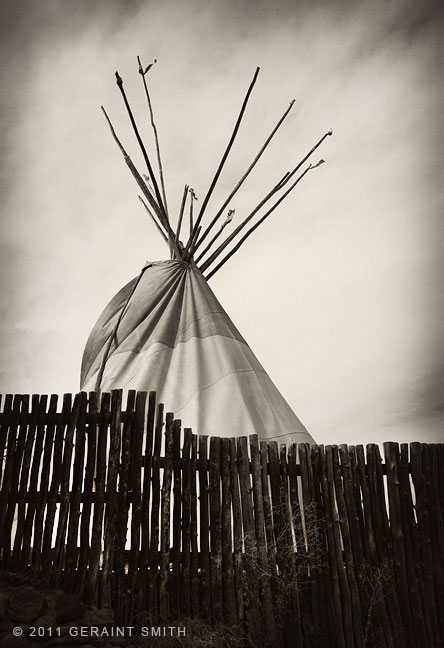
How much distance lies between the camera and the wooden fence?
3463mm

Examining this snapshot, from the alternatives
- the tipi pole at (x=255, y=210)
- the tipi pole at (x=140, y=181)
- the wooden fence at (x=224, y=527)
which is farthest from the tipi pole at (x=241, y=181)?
the wooden fence at (x=224, y=527)

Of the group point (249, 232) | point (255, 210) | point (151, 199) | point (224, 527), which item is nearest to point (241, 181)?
point (255, 210)

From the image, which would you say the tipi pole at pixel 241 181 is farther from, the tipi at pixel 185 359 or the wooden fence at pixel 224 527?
the wooden fence at pixel 224 527

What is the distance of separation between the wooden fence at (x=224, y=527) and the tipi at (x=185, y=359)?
73cm

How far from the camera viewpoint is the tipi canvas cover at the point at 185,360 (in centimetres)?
476

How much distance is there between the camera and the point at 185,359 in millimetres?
5223

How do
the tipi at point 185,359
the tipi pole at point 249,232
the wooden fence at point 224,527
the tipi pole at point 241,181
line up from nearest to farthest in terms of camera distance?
the wooden fence at point 224,527, the tipi at point 185,359, the tipi pole at point 241,181, the tipi pole at point 249,232

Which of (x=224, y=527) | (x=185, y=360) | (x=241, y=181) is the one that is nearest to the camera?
(x=224, y=527)

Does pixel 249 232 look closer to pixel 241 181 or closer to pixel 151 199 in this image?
pixel 241 181

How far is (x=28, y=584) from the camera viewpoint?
3.31 metres

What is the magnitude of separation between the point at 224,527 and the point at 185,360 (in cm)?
179

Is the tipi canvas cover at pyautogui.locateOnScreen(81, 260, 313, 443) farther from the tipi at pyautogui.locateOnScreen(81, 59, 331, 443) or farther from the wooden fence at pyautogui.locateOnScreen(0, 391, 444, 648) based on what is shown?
the wooden fence at pyautogui.locateOnScreen(0, 391, 444, 648)

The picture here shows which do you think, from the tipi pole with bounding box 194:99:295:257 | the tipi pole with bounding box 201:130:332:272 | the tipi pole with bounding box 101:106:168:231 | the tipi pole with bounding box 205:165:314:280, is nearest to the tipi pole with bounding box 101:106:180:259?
the tipi pole with bounding box 101:106:168:231

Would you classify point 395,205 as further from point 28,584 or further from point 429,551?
point 28,584
